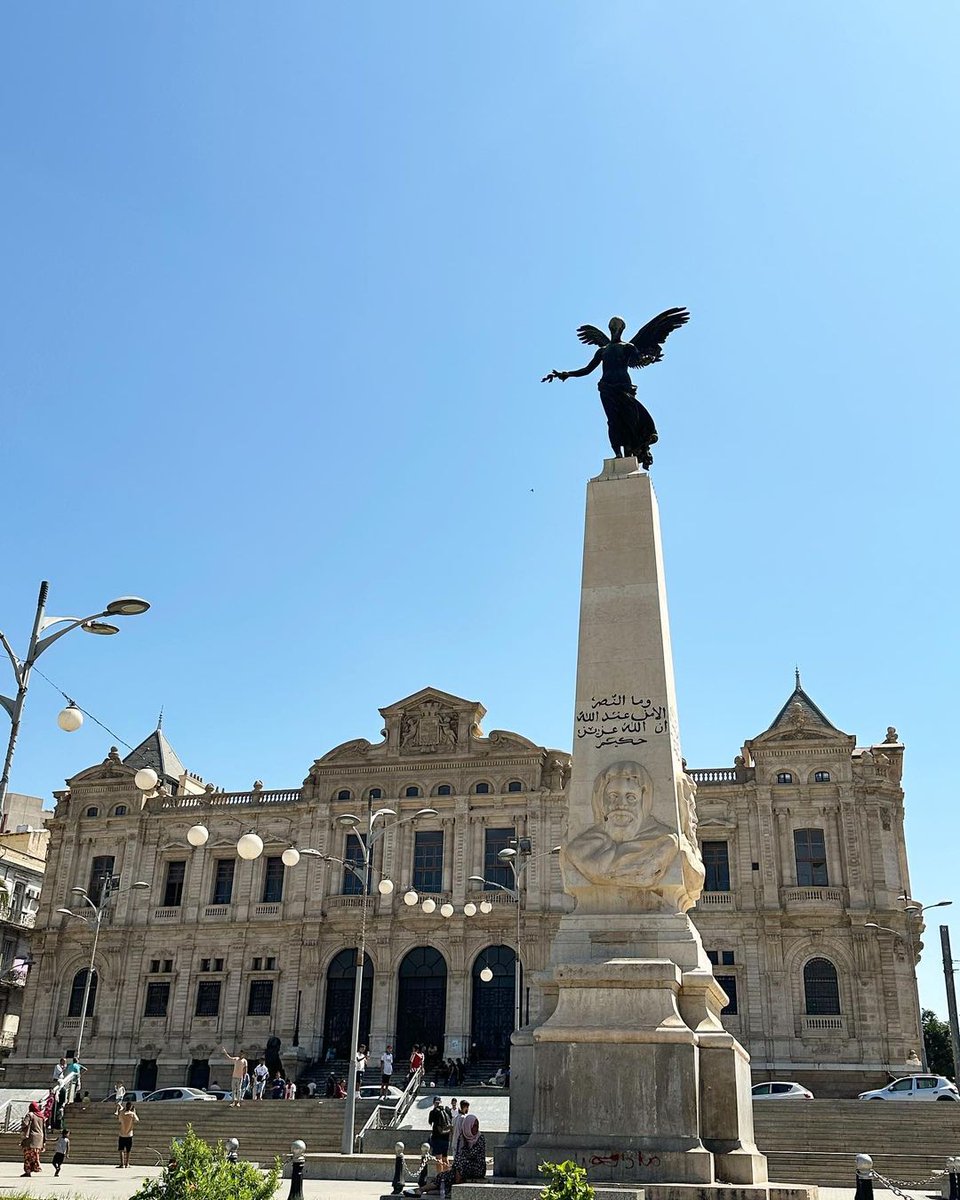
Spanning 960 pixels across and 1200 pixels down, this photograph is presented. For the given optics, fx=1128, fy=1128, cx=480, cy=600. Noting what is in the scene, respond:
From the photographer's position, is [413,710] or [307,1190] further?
[413,710]

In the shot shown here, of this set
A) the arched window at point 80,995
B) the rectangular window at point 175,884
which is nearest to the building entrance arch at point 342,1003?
the rectangular window at point 175,884

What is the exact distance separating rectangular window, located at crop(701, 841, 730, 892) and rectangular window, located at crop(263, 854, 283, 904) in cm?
1726

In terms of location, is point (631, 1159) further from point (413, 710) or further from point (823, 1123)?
point (413, 710)

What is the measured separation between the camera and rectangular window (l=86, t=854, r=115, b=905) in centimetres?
4903

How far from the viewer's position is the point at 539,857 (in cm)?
4384

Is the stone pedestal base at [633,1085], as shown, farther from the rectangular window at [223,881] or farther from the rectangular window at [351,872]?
the rectangular window at [223,881]

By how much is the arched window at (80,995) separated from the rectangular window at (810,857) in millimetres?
29116

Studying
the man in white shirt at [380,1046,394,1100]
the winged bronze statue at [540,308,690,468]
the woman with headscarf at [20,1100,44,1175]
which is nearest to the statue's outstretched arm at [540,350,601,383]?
the winged bronze statue at [540,308,690,468]

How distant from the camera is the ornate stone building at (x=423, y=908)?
40.2 m

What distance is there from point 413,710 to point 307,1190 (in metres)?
29.0

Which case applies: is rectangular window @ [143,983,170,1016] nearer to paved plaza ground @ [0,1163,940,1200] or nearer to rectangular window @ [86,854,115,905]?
rectangular window @ [86,854,115,905]

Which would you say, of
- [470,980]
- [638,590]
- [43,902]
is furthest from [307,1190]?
[43,902]

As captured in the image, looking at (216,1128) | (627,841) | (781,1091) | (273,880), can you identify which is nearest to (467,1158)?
(627,841)

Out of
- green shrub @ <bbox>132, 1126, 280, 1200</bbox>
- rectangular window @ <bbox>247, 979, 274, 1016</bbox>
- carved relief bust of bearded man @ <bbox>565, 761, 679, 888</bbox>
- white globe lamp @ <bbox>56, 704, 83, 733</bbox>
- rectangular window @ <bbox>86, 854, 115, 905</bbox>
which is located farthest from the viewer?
rectangular window @ <bbox>86, 854, 115, 905</bbox>
